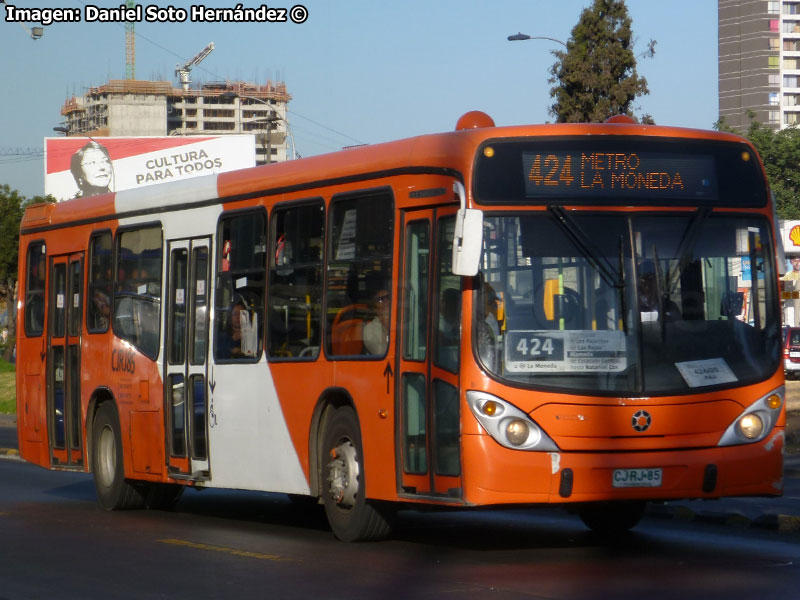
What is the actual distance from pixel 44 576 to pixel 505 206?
3.92 meters

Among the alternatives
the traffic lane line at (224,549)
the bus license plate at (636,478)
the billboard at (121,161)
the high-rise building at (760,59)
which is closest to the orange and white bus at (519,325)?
the bus license plate at (636,478)

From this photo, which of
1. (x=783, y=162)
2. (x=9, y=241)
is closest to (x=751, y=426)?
(x=9, y=241)

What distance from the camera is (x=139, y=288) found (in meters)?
15.3

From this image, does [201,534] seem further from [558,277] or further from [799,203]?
[799,203]

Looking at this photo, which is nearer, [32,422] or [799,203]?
[32,422]

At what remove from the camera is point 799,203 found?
327 ft

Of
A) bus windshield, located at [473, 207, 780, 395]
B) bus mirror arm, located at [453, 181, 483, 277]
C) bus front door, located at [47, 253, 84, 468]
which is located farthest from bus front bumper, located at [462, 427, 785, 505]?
bus front door, located at [47, 253, 84, 468]

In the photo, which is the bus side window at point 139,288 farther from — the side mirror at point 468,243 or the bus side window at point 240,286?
the side mirror at point 468,243

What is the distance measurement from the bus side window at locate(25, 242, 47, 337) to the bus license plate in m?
9.03

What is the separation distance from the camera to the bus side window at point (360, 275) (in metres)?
11.2

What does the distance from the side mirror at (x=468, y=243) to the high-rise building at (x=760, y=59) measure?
162041mm

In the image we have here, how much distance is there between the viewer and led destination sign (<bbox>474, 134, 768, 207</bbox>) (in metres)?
10.4

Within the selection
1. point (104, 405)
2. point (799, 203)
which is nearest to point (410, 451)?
point (104, 405)

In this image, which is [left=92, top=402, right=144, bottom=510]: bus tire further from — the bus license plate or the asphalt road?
the bus license plate
